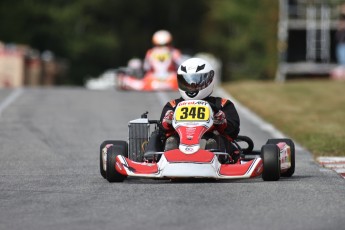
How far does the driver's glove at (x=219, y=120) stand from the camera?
12938mm

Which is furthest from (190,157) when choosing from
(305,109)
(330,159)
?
(305,109)

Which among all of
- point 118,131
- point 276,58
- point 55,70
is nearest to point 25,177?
point 118,131

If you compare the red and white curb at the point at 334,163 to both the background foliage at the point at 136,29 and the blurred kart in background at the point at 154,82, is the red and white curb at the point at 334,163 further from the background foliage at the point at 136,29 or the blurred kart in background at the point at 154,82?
the background foliage at the point at 136,29

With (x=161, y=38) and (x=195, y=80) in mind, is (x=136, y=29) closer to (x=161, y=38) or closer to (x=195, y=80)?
(x=161, y=38)

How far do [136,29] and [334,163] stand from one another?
74133 millimetres

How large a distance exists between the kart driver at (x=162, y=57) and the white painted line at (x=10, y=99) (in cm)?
450

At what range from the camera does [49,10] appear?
76875 mm

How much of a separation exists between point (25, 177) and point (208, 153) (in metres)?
2.10

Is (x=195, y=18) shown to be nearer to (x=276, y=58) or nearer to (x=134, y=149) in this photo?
(x=276, y=58)

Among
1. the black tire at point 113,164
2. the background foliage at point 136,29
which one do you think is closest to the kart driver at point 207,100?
the black tire at point 113,164

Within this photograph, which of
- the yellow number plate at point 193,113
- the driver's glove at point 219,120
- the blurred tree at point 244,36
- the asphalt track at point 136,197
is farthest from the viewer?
the blurred tree at point 244,36

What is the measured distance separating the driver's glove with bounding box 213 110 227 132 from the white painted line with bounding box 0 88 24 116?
10612 mm

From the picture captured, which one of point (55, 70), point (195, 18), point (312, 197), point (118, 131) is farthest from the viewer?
point (195, 18)

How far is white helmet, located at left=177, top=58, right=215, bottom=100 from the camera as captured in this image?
13242 millimetres
